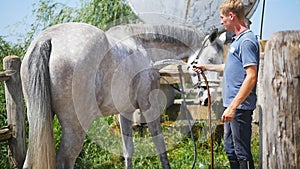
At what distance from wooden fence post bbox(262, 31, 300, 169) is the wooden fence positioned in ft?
9.92

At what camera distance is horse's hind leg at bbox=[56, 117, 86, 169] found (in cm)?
287

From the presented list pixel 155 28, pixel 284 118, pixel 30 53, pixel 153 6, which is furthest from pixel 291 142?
pixel 153 6

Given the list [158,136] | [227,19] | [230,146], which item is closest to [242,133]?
[230,146]

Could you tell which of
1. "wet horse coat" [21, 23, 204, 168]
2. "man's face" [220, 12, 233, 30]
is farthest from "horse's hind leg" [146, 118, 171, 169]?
"man's face" [220, 12, 233, 30]

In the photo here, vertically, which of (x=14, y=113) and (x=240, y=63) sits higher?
(x=240, y=63)

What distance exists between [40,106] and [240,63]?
152 centimetres

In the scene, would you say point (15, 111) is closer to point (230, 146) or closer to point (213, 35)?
point (213, 35)

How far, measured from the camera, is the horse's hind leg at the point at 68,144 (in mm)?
2867

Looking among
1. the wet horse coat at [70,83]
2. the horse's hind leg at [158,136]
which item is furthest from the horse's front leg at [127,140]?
the wet horse coat at [70,83]

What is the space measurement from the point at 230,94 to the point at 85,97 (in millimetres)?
1129

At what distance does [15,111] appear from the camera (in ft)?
13.1

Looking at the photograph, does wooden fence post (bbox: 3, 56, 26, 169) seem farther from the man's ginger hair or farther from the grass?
the man's ginger hair

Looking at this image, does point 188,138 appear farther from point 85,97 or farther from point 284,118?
point 284,118

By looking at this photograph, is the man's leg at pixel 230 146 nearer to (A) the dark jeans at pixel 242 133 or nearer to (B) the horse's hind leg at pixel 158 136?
(A) the dark jeans at pixel 242 133
